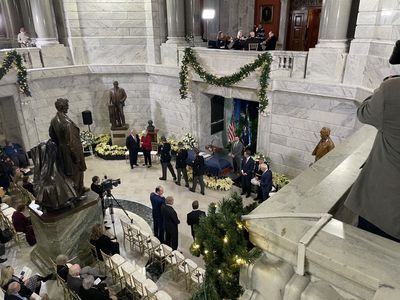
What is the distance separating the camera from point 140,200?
33.1ft

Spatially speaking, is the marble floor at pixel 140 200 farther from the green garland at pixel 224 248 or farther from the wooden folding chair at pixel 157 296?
the green garland at pixel 224 248

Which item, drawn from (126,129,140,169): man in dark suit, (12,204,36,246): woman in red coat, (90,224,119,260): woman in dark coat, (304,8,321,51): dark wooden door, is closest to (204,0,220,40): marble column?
(304,8,321,51): dark wooden door

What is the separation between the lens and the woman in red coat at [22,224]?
729 cm

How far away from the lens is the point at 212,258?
236 cm

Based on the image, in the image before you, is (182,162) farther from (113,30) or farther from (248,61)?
(113,30)

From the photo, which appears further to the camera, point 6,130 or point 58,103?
point 6,130

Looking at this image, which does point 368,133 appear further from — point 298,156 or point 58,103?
point 298,156

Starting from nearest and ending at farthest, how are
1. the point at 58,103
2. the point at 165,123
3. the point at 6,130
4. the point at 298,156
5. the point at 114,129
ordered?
the point at 58,103 → the point at 298,156 → the point at 6,130 → the point at 114,129 → the point at 165,123

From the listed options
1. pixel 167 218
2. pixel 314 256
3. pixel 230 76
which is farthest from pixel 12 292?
pixel 230 76

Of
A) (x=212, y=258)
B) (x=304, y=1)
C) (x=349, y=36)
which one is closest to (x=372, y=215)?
(x=212, y=258)

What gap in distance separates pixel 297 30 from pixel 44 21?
37.9 ft

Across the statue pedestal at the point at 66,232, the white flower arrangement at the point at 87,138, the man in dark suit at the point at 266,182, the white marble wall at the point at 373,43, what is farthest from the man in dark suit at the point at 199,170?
the white flower arrangement at the point at 87,138

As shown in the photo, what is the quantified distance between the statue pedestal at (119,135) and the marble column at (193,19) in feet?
17.7

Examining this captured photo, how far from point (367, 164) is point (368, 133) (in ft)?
7.45
